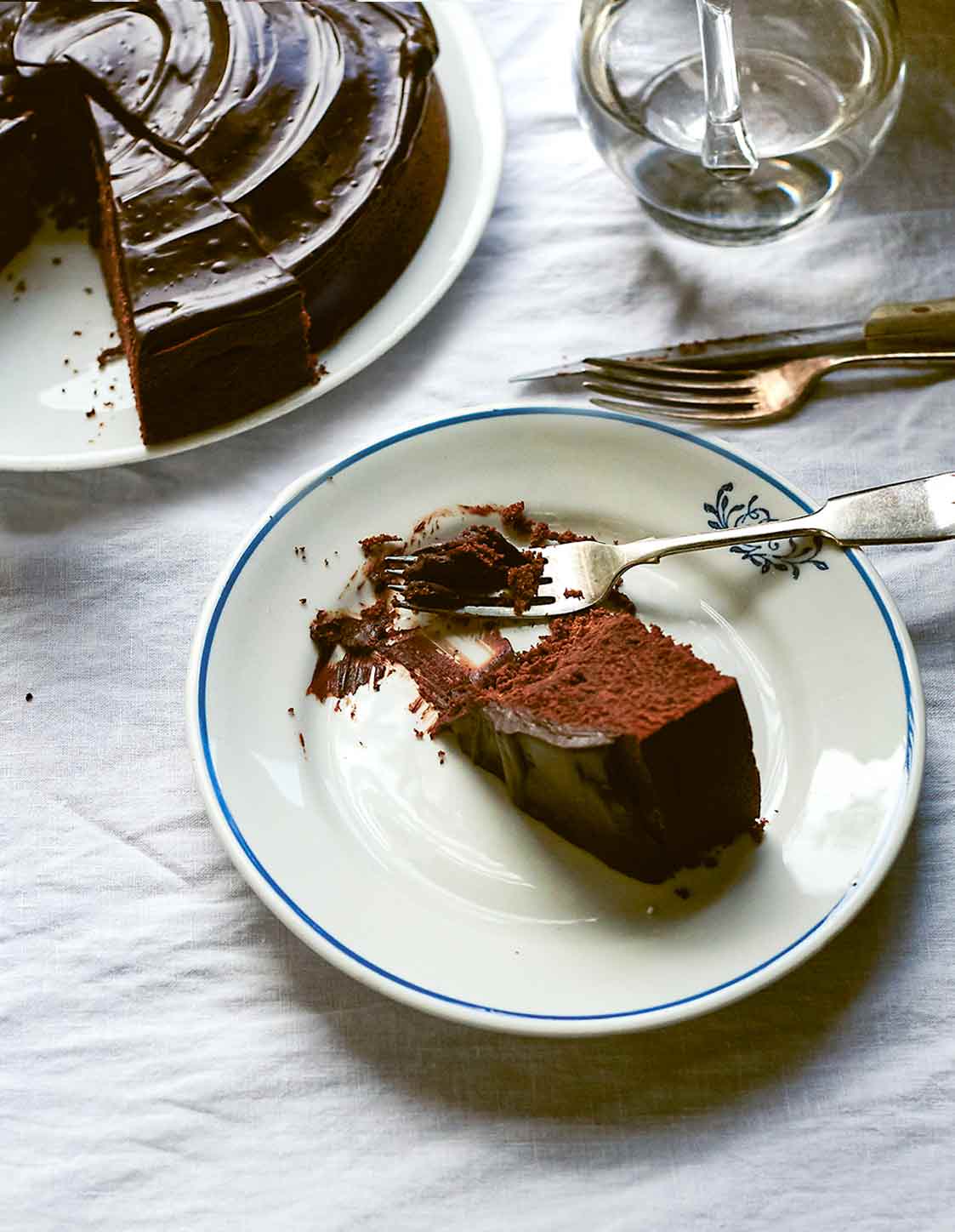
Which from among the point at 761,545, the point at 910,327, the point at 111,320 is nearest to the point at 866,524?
the point at 761,545

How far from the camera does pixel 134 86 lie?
8.71 feet

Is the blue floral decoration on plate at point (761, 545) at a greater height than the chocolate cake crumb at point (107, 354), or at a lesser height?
lesser

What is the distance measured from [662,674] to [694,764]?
0.47ft

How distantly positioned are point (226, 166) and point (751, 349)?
3.40ft

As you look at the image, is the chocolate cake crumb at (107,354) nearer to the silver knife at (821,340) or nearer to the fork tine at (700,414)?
the silver knife at (821,340)

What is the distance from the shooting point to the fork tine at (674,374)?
2.45 meters

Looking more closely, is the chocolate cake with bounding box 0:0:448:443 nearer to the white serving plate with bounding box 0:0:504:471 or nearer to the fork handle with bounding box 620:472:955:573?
the white serving plate with bounding box 0:0:504:471

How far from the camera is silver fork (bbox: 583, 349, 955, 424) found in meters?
2.44

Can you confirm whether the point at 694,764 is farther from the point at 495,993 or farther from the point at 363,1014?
the point at 363,1014

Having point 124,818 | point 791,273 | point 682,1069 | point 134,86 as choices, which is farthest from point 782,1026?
point 134,86

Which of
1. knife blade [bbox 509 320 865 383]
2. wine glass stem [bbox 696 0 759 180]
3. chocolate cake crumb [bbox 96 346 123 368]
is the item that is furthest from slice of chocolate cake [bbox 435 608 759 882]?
chocolate cake crumb [bbox 96 346 123 368]

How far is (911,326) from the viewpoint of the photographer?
2479 mm

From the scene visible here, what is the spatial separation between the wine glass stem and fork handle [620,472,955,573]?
26.9 inches

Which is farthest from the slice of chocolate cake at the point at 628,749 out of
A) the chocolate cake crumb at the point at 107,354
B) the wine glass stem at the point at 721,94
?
the chocolate cake crumb at the point at 107,354
